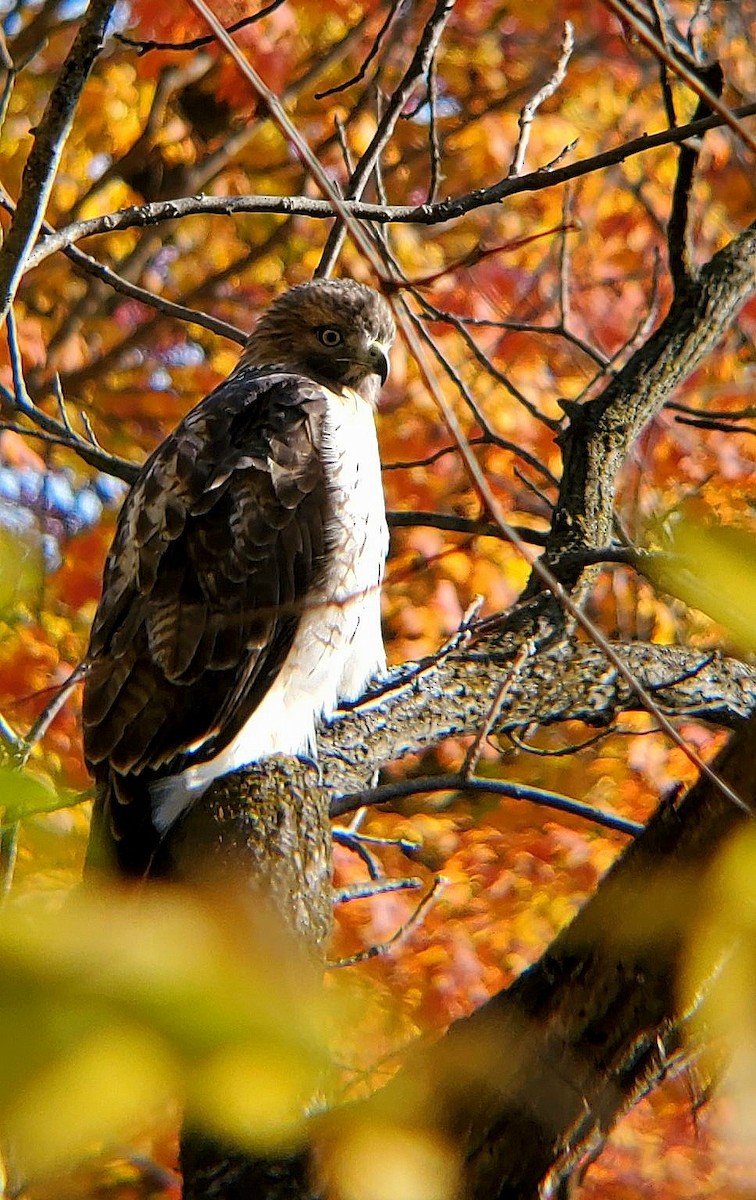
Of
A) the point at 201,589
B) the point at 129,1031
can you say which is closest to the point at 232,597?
the point at 201,589

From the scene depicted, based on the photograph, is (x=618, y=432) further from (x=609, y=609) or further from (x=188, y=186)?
(x=188, y=186)

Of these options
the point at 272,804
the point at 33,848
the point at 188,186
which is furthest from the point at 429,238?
the point at 33,848

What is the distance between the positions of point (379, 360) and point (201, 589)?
1.12 metres

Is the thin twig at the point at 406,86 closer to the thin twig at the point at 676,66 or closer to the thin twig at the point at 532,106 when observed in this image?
the thin twig at the point at 532,106

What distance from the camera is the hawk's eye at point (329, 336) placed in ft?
14.8

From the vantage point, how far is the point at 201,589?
12.3ft

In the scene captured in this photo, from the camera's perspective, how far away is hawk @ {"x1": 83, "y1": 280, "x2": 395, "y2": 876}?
364 centimetres

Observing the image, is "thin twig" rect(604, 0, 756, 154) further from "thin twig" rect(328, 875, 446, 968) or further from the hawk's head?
the hawk's head

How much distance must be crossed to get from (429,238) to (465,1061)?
796 centimetres

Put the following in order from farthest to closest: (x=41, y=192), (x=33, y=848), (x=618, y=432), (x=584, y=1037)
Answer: (x=618, y=432) → (x=41, y=192) → (x=584, y=1037) → (x=33, y=848)

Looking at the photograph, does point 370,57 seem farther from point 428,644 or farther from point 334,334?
point 428,644

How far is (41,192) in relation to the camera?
2.33 metres

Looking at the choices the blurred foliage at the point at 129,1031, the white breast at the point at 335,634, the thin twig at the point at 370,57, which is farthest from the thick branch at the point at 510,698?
the blurred foliage at the point at 129,1031

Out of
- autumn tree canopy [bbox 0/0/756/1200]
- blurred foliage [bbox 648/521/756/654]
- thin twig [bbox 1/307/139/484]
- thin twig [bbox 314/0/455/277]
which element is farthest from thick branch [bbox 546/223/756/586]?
blurred foliage [bbox 648/521/756/654]
